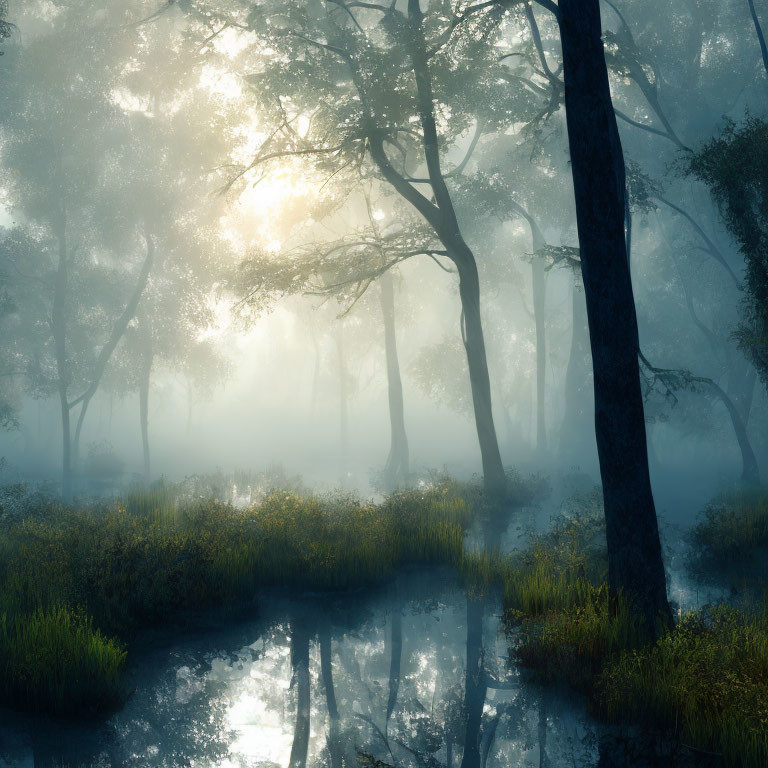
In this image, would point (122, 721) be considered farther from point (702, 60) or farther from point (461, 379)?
point (461, 379)

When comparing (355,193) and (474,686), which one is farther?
(355,193)

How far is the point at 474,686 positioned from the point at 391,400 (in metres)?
23.2

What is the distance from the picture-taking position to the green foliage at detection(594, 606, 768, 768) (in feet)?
14.9

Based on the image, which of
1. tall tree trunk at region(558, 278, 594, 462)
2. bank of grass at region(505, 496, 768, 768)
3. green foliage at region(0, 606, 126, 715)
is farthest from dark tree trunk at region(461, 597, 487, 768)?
tall tree trunk at region(558, 278, 594, 462)

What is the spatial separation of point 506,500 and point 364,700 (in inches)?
479

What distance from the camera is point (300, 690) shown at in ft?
20.4

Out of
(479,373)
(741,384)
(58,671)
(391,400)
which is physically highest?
(391,400)

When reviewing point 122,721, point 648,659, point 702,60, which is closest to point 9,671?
point 122,721

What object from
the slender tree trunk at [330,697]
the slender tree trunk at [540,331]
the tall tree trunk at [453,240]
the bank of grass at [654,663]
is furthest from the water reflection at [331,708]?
the slender tree trunk at [540,331]

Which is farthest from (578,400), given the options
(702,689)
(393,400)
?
(702,689)

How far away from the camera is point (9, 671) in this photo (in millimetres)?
5453

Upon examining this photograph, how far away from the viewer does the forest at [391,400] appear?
5512 mm

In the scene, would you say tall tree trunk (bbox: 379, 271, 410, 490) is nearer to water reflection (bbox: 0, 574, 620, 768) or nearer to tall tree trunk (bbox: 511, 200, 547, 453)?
tall tree trunk (bbox: 511, 200, 547, 453)

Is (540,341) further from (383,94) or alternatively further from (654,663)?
(654,663)
